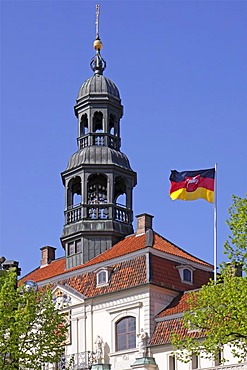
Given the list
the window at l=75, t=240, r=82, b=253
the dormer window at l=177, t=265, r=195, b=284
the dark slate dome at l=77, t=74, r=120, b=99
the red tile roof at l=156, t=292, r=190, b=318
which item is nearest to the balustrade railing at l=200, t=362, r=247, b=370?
the red tile roof at l=156, t=292, r=190, b=318

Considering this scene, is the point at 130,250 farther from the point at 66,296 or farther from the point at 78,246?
the point at 78,246

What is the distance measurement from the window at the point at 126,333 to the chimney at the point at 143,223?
7385mm

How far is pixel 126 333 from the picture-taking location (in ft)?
203

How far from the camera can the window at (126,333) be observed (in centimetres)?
6122

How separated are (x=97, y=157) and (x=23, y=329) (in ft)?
85.6

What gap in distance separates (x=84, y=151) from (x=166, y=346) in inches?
761

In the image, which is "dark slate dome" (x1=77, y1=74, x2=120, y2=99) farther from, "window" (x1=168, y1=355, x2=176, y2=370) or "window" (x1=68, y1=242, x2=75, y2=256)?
"window" (x1=168, y1=355, x2=176, y2=370)

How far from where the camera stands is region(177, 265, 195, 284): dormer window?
6400cm

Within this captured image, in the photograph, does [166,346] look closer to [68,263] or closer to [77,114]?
[68,263]

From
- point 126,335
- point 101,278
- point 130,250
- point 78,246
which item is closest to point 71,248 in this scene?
point 78,246

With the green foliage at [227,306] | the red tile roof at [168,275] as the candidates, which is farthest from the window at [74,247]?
the green foliage at [227,306]

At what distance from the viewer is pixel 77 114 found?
244 ft

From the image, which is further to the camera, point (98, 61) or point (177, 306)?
point (98, 61)

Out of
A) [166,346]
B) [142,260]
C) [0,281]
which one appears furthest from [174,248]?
[0,281]
